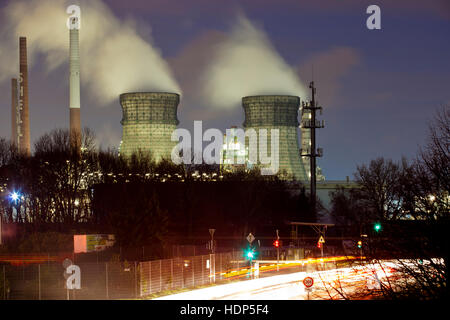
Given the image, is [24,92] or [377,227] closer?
[377,227]

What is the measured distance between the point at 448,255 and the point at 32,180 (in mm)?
74309

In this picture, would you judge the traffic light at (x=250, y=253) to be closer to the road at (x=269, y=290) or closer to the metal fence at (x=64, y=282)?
the road at (x=269, y=290)

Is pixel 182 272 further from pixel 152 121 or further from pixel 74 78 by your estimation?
pixel 152 121

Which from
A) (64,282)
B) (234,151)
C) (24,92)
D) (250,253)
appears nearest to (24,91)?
(24,92)

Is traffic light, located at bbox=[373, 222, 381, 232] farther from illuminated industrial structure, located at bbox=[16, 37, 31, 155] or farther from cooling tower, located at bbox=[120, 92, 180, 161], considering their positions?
illuminated industrial structure, located at bbox=[16, 37, 31, 155]

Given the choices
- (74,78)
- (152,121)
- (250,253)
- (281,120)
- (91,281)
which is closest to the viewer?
(91,281)

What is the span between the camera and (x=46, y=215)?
84500mm

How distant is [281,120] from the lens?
523 feet

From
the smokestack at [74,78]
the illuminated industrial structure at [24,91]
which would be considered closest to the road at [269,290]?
the smokestack at [74,78]

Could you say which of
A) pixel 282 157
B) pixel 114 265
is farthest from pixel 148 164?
pixel 114 265

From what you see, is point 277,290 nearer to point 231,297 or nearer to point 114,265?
point 231,297

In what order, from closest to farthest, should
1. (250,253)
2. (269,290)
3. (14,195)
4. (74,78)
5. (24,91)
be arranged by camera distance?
(269,290), (250,253), (14,195), (74,78), (24,91)

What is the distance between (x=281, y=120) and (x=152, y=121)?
25823 mm

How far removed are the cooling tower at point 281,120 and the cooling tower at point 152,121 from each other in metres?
15.8
